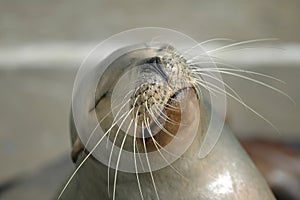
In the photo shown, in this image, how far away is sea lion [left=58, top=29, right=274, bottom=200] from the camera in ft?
3.70

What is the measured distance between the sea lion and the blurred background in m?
1.63

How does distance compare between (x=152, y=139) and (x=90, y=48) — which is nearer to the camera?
(x=152, y=139)

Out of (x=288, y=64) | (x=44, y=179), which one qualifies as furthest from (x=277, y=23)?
(x=44, y=179)

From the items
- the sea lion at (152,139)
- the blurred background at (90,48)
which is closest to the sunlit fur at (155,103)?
the sea lion at (152,139)

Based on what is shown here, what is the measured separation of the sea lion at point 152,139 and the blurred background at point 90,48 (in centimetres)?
163

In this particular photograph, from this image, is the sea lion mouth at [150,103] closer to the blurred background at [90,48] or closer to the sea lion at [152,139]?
the sea lion at [152,139]

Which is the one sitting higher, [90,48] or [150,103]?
[150,103]

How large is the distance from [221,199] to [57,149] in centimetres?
168

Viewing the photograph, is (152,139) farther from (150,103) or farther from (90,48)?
(90,48)

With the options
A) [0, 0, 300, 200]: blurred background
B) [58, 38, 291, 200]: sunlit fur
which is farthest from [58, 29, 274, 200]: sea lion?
[0, 0, 300, 200]: blurred background

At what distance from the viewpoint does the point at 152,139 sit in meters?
1.14

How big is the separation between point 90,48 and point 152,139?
73.1 inches

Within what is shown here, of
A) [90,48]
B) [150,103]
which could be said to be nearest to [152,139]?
[150,103]

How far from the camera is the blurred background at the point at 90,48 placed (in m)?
2.91
